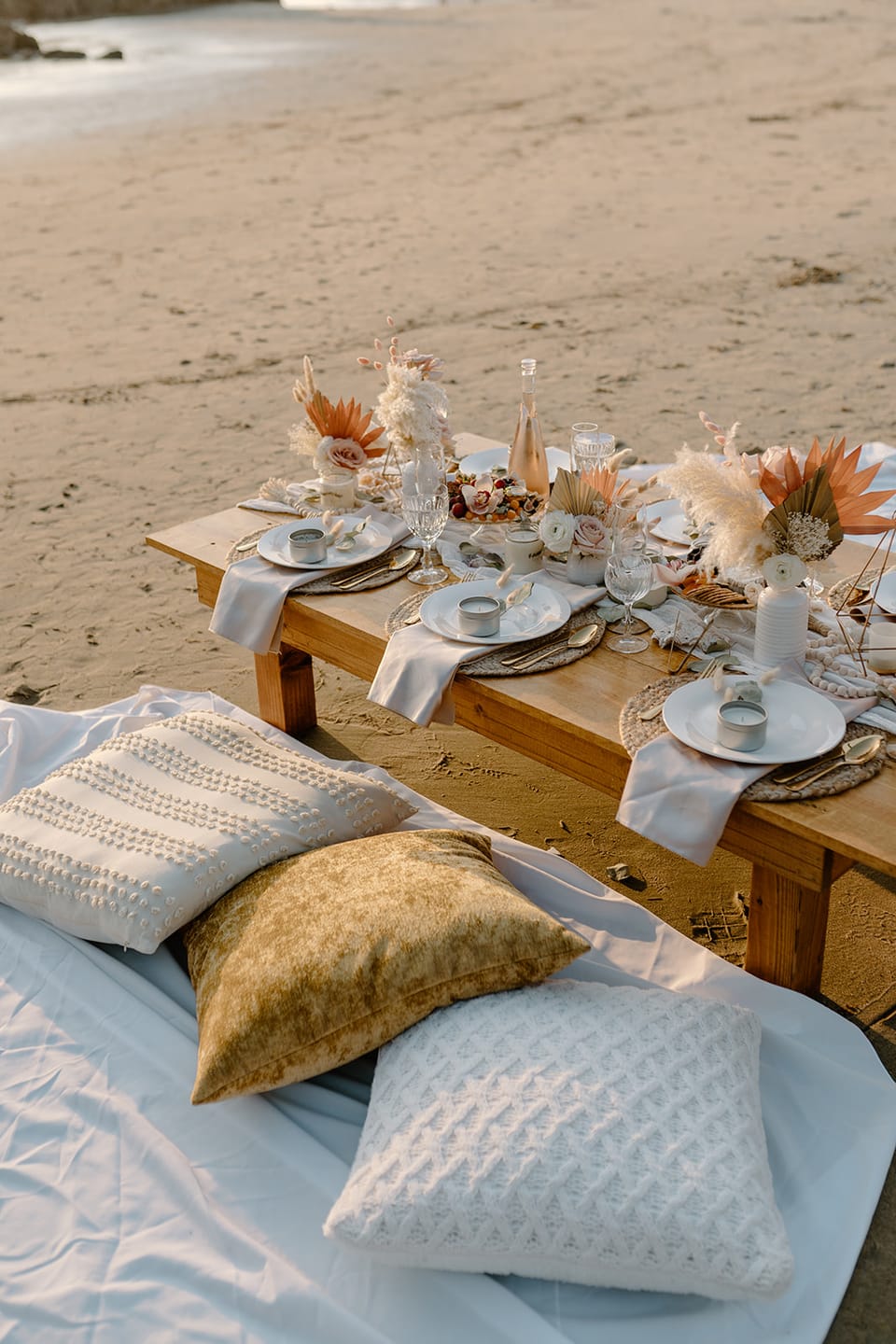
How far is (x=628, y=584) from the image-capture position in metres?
2.44

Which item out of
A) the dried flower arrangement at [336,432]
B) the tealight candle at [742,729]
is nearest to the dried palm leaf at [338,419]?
the dried flower arrangement at [336,432]

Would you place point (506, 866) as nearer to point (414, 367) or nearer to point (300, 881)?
point (300, 881)

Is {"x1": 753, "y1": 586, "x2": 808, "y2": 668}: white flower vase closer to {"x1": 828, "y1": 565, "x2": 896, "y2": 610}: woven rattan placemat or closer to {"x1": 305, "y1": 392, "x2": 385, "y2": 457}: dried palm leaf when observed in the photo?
{"x1": 828, "y1": 565, "x2": 896, "y2": 610}: woven rattan placemat

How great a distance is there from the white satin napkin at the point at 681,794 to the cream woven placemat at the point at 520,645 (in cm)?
35

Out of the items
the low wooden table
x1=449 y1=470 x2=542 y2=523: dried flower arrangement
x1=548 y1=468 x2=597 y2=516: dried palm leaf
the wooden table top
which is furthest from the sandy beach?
x1=548 y1=468 x2=597 y2=516: dried palm leaf

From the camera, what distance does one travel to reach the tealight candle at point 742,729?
2.06 m

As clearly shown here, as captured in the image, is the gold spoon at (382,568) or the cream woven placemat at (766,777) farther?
the gold spoon at (382,568)

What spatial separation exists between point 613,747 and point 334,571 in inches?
37.0

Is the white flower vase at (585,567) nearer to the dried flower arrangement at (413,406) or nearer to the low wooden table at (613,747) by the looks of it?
the low wooden table at (613,747)

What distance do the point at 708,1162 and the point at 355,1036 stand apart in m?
0.55

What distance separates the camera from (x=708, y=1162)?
65.1 inches

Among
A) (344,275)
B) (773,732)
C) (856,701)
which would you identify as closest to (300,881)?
(773,732)

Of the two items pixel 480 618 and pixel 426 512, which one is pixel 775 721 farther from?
pixel 426 512

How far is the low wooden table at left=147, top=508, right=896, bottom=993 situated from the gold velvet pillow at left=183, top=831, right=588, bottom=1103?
0.34 metres
